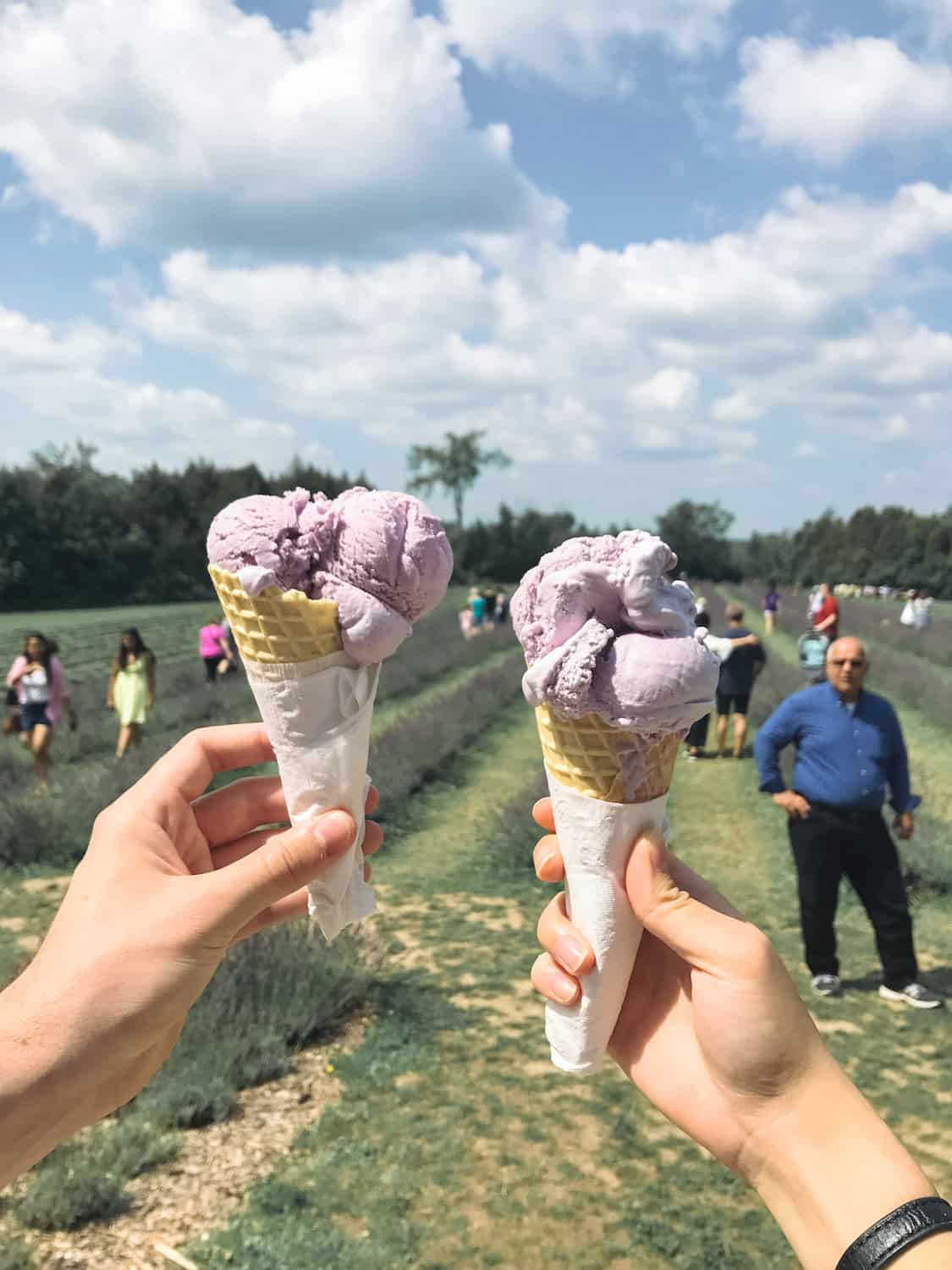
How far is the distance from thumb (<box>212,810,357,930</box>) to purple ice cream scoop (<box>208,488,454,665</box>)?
1.50 ft

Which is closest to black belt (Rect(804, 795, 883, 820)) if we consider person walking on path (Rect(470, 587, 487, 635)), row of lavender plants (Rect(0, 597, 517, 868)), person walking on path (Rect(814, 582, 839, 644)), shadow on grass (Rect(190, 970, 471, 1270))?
shadow on grass (Rect(190, 970, 471, 1270))

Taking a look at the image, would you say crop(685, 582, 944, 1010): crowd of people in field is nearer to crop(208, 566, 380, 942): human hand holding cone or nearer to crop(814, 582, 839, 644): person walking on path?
crop(208, 566, 380, 942): human hand holding cone

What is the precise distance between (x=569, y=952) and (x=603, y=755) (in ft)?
1.62

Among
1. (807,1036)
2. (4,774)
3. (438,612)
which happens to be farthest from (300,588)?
(438,612)

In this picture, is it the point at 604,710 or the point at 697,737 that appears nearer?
the point at 604,710

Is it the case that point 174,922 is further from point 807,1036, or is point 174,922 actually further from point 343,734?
point 807,1036

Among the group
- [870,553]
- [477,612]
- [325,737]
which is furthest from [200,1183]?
[870,553]

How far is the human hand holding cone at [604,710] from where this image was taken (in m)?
2.17

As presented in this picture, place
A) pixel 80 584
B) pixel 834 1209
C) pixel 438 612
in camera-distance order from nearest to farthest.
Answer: pixel 834 1209
pixel 438 612
pixel 80 584

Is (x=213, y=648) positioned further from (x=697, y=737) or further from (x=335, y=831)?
(x=335, y=831)

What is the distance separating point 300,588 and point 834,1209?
1.76m

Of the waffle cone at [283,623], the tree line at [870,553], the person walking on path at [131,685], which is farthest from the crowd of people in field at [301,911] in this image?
the tree line at [870,553]

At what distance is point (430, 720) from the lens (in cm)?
1307

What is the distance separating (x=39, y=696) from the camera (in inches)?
408
